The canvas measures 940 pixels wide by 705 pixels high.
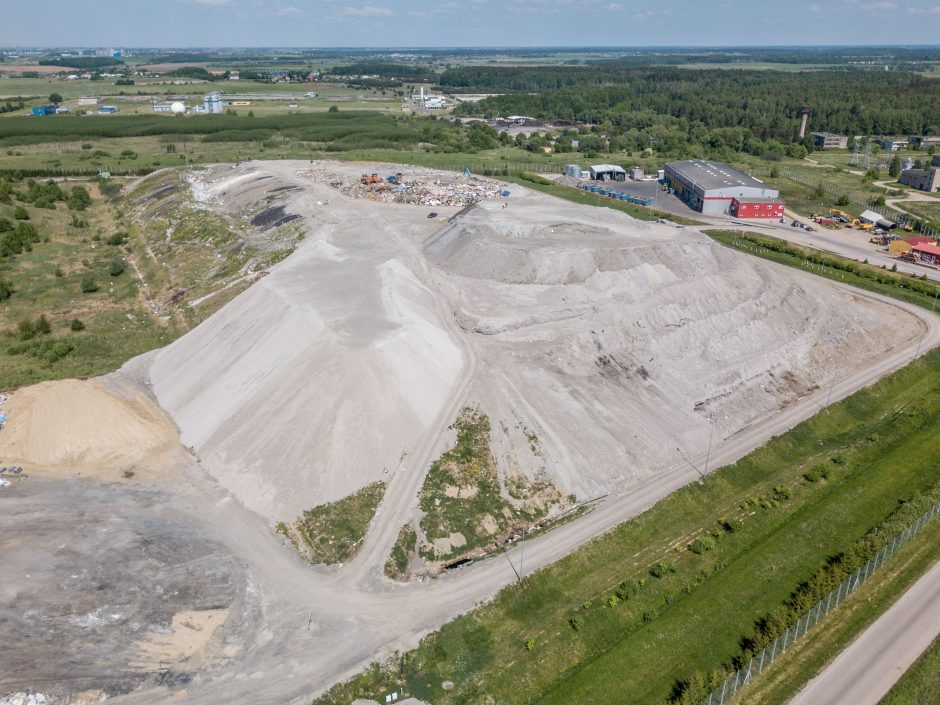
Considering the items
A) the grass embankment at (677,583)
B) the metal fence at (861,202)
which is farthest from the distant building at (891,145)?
the grass embankment at (677,583)

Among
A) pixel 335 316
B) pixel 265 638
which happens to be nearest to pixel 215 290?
Result: pixel 335 316

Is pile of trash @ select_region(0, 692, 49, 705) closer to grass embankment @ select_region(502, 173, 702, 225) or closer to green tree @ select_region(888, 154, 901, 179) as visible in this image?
grass embankment @ select_region(502, 173, 702, 225)

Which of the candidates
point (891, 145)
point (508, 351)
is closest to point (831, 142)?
point (891, 145)

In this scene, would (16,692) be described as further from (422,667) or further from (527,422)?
(527,422)

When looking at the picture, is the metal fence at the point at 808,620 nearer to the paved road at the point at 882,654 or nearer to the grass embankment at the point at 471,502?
the paved road at the point at 882,654

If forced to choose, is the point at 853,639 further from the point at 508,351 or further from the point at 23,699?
the point at 23,699
